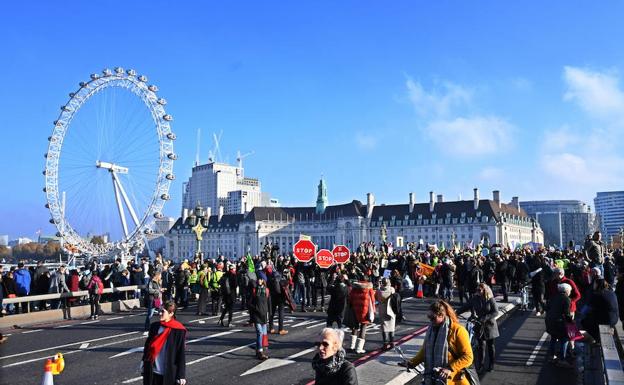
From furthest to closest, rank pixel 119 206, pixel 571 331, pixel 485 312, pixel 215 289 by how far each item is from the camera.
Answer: pixel 119 206 < pixel 215 289 < pixel 571 331 < pixel 485 312

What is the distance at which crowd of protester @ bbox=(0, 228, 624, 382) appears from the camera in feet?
40.0

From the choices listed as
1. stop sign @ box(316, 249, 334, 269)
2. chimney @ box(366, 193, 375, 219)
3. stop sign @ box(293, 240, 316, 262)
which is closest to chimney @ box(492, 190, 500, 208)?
chimney @ box(366, 193, 375, 219)

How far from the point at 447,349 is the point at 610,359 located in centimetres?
371

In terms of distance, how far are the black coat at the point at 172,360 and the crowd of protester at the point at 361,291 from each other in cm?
41

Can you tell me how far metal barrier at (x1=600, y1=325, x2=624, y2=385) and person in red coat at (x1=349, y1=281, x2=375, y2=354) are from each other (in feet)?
16.8

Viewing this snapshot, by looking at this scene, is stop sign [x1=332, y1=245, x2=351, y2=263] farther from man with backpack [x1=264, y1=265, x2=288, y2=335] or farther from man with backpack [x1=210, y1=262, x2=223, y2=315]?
man with backpack [x1=264, y1=265, x2=288, y2=335]

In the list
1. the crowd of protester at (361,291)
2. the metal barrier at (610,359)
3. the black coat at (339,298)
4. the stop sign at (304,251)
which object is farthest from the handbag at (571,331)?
the stop sign at (304,251)

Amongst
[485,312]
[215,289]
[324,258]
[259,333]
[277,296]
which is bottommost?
[259,333]

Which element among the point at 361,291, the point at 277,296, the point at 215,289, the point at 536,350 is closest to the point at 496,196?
the point at 215,289

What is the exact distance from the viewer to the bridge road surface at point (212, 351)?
1171 cm

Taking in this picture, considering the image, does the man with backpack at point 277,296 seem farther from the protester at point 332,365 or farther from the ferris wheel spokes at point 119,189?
the ferris wheel spokes at point 119,189

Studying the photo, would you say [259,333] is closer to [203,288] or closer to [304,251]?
[203,288]

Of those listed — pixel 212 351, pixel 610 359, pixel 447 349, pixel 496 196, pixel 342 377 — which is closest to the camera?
pixel 342 377

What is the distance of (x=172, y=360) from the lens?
7.51 meters
